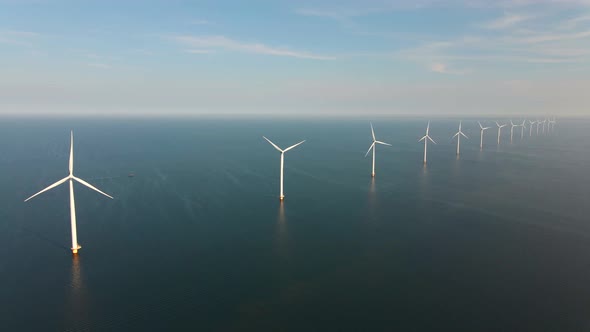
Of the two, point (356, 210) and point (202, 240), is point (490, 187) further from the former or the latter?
point (202, 240)

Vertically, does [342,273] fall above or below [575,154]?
below

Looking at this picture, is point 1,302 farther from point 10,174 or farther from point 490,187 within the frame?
point 490,187

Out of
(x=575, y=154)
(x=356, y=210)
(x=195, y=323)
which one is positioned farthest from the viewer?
(x=575, y=154)

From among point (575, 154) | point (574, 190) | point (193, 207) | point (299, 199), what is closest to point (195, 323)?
point (193, 207)

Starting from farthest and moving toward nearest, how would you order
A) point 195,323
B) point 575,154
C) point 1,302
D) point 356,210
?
point 575,154 → point 356,210 → point 1,302 → point 195,323

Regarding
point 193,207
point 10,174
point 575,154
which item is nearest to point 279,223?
point 193,207

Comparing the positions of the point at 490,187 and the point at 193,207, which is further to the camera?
the point at 490,187
